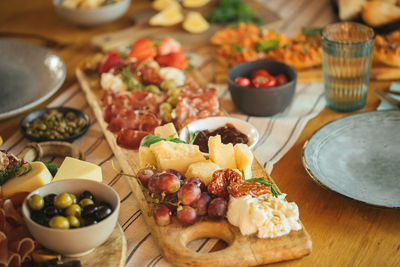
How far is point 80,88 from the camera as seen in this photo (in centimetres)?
198

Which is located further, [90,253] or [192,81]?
[192,81]

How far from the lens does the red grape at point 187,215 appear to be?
110cm

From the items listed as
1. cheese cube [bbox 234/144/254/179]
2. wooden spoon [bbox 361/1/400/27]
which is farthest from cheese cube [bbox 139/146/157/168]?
wooden spoon [bbox 361/1/400/27]

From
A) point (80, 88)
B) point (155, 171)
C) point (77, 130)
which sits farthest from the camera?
point (80, 88)

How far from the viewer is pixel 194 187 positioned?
1104 mm

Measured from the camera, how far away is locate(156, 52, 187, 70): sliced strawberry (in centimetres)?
190

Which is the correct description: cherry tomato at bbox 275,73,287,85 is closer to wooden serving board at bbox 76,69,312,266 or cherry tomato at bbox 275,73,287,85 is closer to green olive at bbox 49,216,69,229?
wooden serving board at bbox 76,69,312,266

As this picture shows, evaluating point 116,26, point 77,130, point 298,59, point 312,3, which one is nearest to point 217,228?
point 77,130

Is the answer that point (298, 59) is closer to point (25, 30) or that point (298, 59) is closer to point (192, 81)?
point (192, 81)

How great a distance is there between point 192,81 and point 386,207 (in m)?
0.86

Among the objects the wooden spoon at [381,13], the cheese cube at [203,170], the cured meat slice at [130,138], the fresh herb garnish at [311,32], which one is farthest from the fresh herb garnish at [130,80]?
the wooden spoon at [381,13]

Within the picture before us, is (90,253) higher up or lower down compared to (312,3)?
higher up

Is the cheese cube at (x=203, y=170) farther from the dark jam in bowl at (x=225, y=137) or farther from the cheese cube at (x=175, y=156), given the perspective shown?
the dark jam in bowl at (x=225, y=137)

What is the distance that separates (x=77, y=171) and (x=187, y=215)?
295 mm
